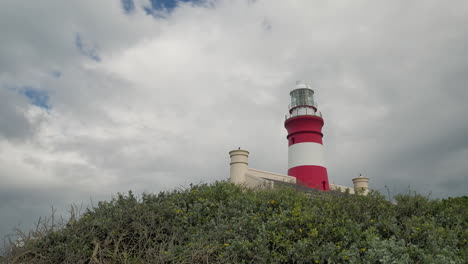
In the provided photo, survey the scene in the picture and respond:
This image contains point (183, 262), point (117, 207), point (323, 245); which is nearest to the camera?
point (183, 262)

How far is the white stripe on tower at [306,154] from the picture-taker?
23.6 m

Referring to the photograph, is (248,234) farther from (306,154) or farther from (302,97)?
(302,97)

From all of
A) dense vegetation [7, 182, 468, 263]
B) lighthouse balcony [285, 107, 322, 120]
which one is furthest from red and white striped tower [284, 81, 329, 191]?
dense vegetation [7, 182, 468, 263]

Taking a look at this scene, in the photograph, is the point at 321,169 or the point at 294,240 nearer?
the point at 294,240

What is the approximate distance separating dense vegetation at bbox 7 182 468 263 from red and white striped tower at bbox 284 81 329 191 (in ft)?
44.7

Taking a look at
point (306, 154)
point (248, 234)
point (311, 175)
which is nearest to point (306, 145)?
point (306, 154)

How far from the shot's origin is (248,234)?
765 centimetres

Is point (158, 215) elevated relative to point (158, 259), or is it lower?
elevated

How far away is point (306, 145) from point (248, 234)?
1698cm

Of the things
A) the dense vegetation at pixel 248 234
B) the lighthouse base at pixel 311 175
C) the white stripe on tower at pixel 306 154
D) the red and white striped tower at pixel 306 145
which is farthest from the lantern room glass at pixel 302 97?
the dense vegetation at pixel 248 234

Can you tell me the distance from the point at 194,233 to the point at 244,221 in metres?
1.19

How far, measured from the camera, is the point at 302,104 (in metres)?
25.8

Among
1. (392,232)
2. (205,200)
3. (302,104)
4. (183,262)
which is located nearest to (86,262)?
(183,262)

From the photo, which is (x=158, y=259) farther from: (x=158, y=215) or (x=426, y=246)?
(x=426, y=246)
